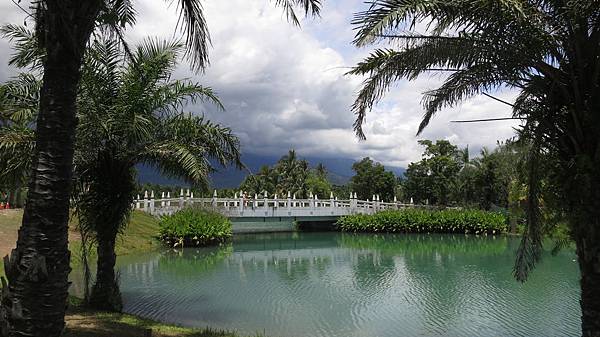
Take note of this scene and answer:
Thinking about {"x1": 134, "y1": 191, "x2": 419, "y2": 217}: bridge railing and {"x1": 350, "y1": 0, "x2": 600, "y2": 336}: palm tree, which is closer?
{"x1": 350, "y1": 0, "x2": 600, "y2": 336}: palm tree

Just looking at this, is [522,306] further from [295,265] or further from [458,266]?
[295,265]

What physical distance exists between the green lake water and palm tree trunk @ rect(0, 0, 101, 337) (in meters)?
5.10

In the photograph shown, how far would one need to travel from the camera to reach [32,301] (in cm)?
433

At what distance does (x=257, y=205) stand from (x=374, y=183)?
20.8 metres

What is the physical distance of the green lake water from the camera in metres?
9.74

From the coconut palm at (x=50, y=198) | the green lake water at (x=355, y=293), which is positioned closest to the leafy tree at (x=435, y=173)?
the green lake water at (x=355, y=293)

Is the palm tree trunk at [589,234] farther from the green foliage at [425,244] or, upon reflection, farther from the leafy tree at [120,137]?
the green foliage at [425,244]

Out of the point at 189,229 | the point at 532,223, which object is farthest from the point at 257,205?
the point at 532,223

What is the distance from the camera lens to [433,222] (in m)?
34.8

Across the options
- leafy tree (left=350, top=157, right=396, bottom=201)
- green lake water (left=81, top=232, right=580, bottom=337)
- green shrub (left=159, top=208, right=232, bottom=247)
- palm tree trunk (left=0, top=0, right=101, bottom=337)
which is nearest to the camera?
palm tree trunk (left=0, top=0, right=101, bottom=337)

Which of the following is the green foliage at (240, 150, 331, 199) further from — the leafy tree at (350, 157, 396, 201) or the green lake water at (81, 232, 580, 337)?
the green lake water at (81, 232, 580, 337)

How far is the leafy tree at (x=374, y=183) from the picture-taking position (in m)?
53.6

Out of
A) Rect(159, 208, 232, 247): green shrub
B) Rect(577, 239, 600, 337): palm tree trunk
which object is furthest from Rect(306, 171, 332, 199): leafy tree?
Rect(577, 239, 600, 337): palm tree trunk

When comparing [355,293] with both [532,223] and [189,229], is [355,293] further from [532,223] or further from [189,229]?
[189,229]
